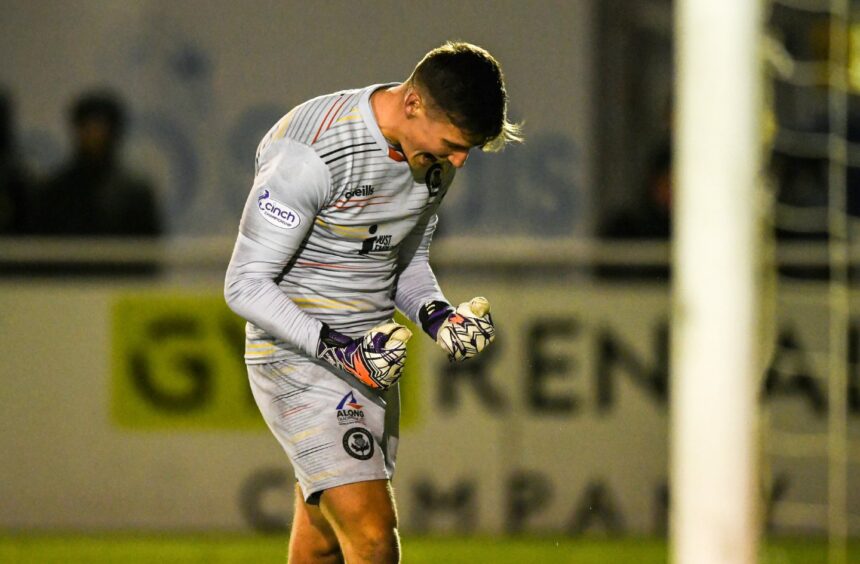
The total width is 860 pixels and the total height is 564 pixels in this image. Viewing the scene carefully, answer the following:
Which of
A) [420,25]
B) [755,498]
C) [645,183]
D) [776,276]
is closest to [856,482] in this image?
[776,276]

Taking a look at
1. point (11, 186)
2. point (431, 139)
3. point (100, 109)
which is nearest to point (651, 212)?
point (100, 109)

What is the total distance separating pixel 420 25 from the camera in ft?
32.1

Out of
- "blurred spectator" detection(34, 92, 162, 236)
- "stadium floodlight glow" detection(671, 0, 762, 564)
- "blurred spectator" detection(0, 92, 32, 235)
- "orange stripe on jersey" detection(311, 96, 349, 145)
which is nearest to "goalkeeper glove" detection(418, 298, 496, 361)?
"orange stripe on jersey" detection(311, 96, 349, 145)

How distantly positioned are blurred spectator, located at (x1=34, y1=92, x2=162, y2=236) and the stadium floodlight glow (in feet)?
13.3

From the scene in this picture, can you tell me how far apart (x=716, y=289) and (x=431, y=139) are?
2052 millimetres

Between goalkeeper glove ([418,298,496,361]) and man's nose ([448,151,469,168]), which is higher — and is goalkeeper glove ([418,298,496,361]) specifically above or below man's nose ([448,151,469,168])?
below

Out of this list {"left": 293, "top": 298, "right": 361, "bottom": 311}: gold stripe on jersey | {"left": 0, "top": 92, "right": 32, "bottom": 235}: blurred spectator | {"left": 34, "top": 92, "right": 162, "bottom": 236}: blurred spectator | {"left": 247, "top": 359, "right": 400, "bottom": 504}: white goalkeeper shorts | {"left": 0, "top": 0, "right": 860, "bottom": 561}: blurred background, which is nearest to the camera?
{"left": 247, "top": 359, "right": 400, "bottom": 504}: white goalkeeper shorts

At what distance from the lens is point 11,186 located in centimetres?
910

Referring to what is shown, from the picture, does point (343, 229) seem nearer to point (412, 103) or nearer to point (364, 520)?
point (412, 103)

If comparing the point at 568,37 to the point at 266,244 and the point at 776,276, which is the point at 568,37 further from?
the point at 266,244

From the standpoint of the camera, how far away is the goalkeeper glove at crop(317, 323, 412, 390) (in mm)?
4184

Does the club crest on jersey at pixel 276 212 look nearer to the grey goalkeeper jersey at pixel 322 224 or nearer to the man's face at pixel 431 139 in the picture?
the grey goalkeeper jersey at pixel 322 224

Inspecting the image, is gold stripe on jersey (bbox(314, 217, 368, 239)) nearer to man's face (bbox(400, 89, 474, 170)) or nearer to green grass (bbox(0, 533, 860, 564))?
man's face (bbox(400, 89, 474, 170))

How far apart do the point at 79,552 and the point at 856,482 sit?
412 cm
